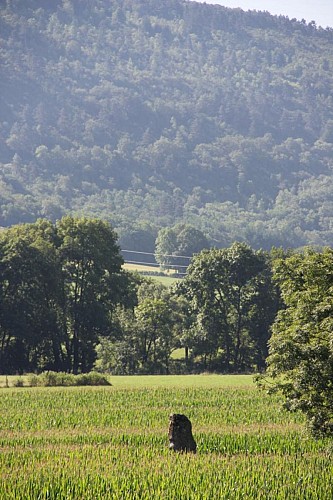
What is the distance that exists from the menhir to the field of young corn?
14.6 inches

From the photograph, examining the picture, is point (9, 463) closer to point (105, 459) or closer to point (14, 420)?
point (105, 459)

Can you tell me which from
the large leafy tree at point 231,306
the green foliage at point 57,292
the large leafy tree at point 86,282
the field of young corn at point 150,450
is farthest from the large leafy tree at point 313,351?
the large leafy tree at point 231,306

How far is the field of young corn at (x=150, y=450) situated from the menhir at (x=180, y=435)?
0.37m

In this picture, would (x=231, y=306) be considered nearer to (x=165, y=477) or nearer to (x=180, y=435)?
(x=180, y=435)

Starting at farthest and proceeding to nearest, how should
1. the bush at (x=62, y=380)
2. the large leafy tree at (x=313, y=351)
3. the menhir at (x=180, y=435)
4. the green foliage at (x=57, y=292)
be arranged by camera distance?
the green foliage at (x=57, y=292)
the bush at (x=62, y=380)
the menhir at (x=180, y=435)
the large leafy tree at (x=313, y=351)

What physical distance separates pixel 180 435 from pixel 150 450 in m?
1.03

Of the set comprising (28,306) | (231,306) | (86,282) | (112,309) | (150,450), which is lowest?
(150,450)

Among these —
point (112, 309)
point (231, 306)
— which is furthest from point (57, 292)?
point (231, 306)

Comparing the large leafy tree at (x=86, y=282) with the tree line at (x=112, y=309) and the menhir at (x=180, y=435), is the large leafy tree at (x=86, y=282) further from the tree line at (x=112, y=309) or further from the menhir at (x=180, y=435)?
the menhir at (x=180, y=435)

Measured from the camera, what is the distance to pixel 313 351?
92.5ft

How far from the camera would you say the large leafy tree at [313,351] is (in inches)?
1104

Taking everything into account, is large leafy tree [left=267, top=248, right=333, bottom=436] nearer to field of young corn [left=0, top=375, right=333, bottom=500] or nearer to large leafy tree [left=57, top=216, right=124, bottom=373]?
field of young corn [left=0, top=375, right=333, bottom=500]

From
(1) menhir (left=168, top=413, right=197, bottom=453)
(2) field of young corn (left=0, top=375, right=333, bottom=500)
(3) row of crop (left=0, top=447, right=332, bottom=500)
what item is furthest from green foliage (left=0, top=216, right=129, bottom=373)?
(3) row of crop (left=0, top=447, right=332, bottom=500)

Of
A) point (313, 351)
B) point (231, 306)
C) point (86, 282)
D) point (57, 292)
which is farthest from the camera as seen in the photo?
point (231, 306)
